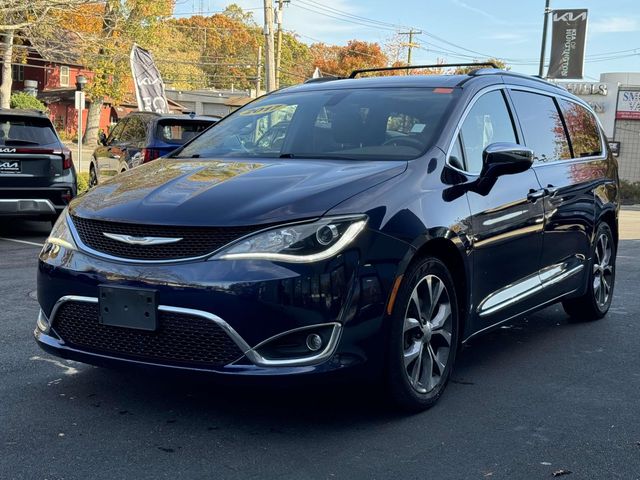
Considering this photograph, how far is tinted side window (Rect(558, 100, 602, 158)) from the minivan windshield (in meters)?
1.74

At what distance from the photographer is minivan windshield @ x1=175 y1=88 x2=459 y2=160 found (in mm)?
4449

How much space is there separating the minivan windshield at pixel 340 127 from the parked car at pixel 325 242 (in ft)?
0.04

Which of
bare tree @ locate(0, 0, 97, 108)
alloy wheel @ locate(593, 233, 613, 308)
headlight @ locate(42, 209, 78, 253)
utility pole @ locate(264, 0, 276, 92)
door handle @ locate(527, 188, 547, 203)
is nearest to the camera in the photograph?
headlight @ locate(42, 209, 78, 253)

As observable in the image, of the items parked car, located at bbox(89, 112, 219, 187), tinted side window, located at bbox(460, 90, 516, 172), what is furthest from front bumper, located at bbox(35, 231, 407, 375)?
parked car, located at bbox(89, 112, 219, 187)

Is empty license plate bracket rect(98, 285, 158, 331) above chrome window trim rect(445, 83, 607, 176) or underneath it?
underneath

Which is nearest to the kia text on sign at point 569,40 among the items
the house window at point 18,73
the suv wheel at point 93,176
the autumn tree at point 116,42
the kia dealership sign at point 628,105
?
the kia dealership sign at point 628,105

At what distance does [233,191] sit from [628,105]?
37432 millimetres

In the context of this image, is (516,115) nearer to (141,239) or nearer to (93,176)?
(141,239)

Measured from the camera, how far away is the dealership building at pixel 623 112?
123 feet

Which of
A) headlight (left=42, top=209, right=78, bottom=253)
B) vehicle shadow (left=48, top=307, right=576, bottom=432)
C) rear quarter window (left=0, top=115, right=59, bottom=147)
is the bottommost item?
vehicle shadow (left=48, top=307, right=576, bottom=432)

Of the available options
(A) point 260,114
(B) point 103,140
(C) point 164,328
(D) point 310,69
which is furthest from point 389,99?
(D) point 310,69

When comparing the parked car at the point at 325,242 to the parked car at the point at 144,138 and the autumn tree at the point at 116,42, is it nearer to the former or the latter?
the parked car at the point at 144,138

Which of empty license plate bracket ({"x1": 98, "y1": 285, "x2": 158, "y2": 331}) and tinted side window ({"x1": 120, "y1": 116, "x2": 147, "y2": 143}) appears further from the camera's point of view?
tinted side window ({"x1": 120, "y1": 116, "x2": 147, "y2": 143})

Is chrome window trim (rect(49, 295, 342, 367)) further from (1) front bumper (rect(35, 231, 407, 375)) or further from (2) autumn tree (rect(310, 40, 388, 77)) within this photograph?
(2) autumn tree (rect(310, 40, 388, 77))
